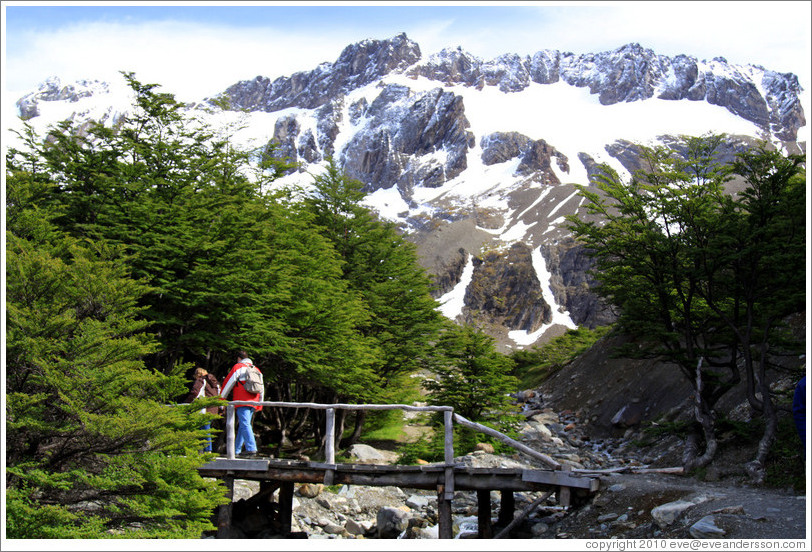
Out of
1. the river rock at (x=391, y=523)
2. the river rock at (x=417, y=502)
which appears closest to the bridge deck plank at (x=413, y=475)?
the river rock at (x=391, y=523)

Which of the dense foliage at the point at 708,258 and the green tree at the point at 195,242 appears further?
the green tree at the point at 195,242

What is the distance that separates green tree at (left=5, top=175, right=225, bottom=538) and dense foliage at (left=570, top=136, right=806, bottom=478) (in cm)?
948

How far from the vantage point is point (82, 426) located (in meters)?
8.19

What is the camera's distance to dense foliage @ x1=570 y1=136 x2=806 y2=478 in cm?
1248

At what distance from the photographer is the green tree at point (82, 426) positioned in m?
7.89

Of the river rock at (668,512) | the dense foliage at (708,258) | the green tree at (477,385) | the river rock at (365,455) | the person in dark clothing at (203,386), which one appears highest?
the dense foliage at (708,258)

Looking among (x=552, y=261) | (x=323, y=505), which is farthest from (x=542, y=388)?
(x=552, y=261)

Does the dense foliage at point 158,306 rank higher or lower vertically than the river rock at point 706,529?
higher

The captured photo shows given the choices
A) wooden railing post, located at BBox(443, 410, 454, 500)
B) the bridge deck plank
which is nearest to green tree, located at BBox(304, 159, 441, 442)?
the bridge deck plank

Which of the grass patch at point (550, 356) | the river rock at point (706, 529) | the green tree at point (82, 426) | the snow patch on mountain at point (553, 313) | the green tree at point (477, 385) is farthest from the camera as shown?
the snow patch on mountain at point (553, 313)

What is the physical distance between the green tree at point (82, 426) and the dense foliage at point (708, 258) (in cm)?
948

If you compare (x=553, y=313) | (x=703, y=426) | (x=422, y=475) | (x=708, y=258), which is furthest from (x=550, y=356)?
(x=553, y=313)

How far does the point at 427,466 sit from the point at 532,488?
2.04 meters

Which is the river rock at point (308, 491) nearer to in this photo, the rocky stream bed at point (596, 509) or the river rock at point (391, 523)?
the rocky stream bed at point (596, 509)
